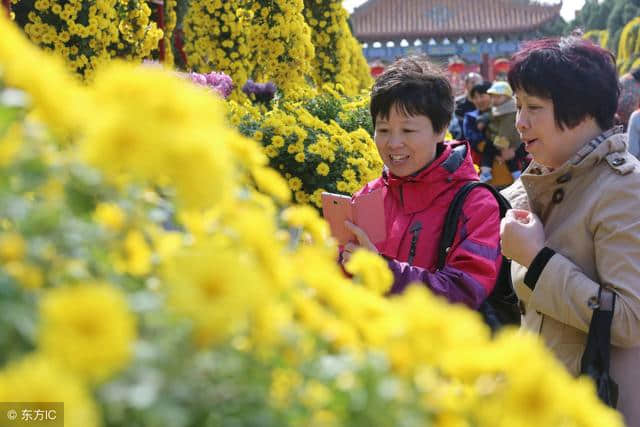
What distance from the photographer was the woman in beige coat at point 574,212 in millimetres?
1955

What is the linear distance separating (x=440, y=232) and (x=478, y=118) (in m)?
5.36

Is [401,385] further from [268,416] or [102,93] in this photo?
[102,93]

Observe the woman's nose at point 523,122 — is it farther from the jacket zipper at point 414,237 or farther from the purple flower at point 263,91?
the purple flower at point 263,91

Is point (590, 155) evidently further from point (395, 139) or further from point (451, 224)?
point (395, 139)

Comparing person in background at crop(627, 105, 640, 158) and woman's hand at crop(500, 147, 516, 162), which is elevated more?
person in background at crop(627, 105, 640, 158)

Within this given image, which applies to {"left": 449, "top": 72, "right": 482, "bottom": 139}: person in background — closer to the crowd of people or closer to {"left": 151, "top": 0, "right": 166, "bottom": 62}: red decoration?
{"left": 151, "top": 0, "right": 166, "bottom": 62}: red decoration

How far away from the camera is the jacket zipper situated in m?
2.38

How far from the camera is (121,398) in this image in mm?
660

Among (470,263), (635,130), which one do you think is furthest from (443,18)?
(470,263)

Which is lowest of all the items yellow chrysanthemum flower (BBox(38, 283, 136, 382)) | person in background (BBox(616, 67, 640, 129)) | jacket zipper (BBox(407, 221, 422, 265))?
person in background (BBox(616, 67, 640, 129))

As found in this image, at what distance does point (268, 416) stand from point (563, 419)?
313mm

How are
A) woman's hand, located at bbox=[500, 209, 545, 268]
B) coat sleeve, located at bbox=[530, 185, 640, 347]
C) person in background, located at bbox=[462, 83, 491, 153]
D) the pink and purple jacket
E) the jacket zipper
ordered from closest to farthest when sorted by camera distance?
coat sleeve, located at bbox=[530, 185, 640, 347]
woman's hand, located at bbox=[500, 209, 545, 268]
the pink and purple jacket
the jacket zipper
person in background, located at bbox=[462, 83, 491, 153]

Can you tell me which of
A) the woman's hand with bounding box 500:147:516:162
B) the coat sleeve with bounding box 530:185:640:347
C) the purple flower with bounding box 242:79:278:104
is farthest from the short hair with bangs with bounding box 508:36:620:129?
the purple flower with bounding box 242:79:278:104

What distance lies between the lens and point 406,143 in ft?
8.21
